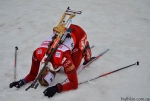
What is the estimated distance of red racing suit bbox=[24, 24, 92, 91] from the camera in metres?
4.52

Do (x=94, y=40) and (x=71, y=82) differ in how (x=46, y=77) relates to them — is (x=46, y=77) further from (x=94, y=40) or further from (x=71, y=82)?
(x=94, y=40)

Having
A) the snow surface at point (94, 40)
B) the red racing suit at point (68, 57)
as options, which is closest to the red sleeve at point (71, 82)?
the red racing suit at point (68, 57)

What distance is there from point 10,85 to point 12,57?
1742 millimetres

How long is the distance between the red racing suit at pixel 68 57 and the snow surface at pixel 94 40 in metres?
0.28

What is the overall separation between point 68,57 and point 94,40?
3.26 meters

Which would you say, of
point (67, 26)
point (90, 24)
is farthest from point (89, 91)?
point (90, 24)

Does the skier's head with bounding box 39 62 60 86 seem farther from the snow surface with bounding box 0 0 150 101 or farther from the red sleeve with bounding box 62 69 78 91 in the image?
the red sleeve with bounding box 62 69 78 91

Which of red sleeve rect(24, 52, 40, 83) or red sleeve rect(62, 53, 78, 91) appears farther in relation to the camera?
red sleeve rect(24, 52, 40, 83)

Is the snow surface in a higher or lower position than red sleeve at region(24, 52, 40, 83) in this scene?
lower

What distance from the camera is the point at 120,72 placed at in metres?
5.68

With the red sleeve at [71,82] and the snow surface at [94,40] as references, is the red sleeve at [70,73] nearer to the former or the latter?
the red sleeve at [71,82]

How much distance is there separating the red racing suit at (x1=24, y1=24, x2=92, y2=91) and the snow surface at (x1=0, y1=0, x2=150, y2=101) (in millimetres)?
279

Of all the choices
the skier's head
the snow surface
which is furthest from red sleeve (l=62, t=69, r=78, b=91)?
the skier's head

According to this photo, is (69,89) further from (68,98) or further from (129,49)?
(129,49)
